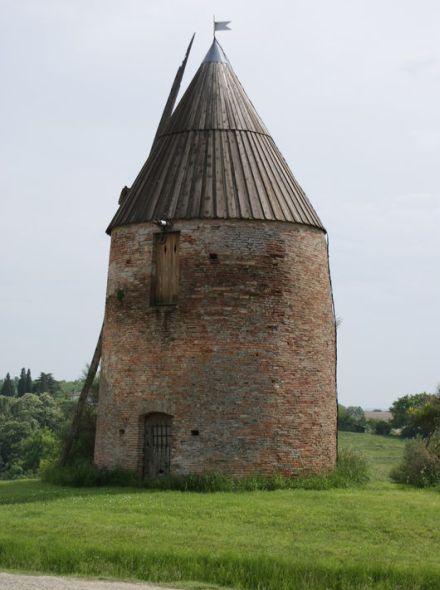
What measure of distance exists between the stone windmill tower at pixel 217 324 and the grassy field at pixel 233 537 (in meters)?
1.55

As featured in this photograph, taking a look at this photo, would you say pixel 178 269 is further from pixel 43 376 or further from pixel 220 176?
pixel 43 376

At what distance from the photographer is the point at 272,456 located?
64.1 ft

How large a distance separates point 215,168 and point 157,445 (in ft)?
21.4

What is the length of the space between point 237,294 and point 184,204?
2435mm

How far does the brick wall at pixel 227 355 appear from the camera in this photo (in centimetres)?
1945

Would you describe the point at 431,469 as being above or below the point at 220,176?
below

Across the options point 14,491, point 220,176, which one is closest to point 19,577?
point 14,491

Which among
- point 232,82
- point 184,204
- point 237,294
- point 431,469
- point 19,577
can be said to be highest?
point 232,82

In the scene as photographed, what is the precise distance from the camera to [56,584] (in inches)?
429

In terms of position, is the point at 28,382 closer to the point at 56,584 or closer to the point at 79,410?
the point at 79,410

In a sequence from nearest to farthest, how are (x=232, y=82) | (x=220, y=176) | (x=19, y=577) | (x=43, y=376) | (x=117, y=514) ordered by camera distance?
(x=19, y=577) < (x=117, y=514) < (x=220, y=176) < (x=232, y=82) < (x=43, y=376)

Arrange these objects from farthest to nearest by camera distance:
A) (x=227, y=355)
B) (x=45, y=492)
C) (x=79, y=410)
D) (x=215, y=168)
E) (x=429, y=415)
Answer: (x=429, y=415), (x=79, y=410), (x=215, y=168), (x=227, y=355), (x=45, y=492)

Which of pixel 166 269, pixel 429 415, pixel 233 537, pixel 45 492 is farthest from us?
pixel 429 415

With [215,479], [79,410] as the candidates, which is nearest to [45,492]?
[215,479]
